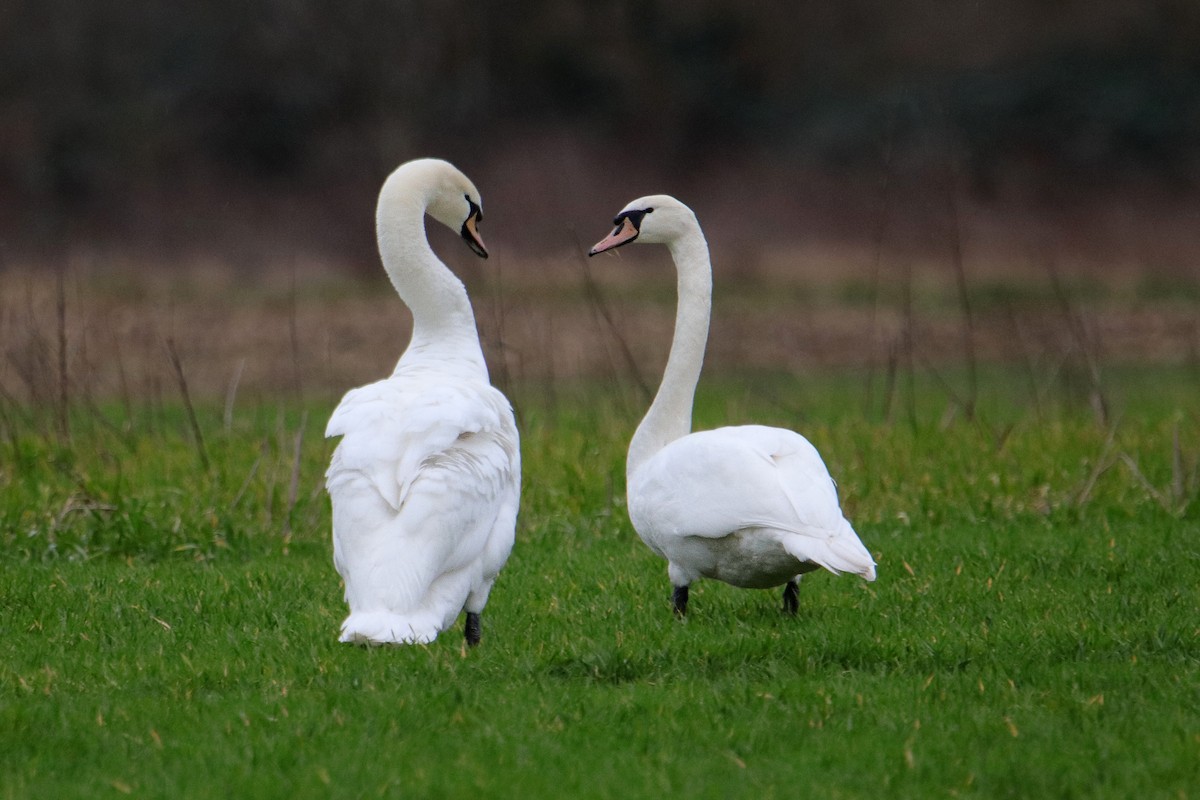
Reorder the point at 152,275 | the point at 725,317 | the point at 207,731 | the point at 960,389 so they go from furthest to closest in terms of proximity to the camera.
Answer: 1. the point at 152,275
2. the point at 725,317
3. the point at 960,389
4. the point at 207,731

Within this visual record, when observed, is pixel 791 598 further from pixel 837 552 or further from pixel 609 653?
pixel 609 653

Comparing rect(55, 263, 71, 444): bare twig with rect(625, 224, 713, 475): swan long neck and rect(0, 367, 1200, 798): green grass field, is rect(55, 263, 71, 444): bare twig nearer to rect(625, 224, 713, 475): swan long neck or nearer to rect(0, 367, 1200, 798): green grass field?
rect(0, 367, 1200, 798): green grass field

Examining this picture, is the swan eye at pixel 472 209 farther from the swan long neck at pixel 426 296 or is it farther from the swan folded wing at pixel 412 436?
the swan folded wing at pixel 412 436

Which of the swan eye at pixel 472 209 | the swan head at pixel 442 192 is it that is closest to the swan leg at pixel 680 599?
the swan head at pixel 442 192

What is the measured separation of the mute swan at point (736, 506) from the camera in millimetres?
5480

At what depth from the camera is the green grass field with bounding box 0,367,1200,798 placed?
430 centimetres

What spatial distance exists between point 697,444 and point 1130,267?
22790mm

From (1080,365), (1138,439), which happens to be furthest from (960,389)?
(1138,439)

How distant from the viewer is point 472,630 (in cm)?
578

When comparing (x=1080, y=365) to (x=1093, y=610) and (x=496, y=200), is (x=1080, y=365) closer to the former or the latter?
(x=1093, y=610)

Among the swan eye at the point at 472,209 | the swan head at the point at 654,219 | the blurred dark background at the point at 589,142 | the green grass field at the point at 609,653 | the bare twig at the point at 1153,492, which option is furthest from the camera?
the blurred dark background at the point at 589,142

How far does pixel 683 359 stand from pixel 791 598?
4.18 feet

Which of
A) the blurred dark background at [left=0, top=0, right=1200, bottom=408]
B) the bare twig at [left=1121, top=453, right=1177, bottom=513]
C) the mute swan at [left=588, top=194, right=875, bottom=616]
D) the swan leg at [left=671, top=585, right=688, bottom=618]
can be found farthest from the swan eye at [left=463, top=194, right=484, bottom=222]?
the blurred dark background at [left=0, top=0, right=1200, bottom=408]

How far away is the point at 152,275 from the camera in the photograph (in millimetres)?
24422
